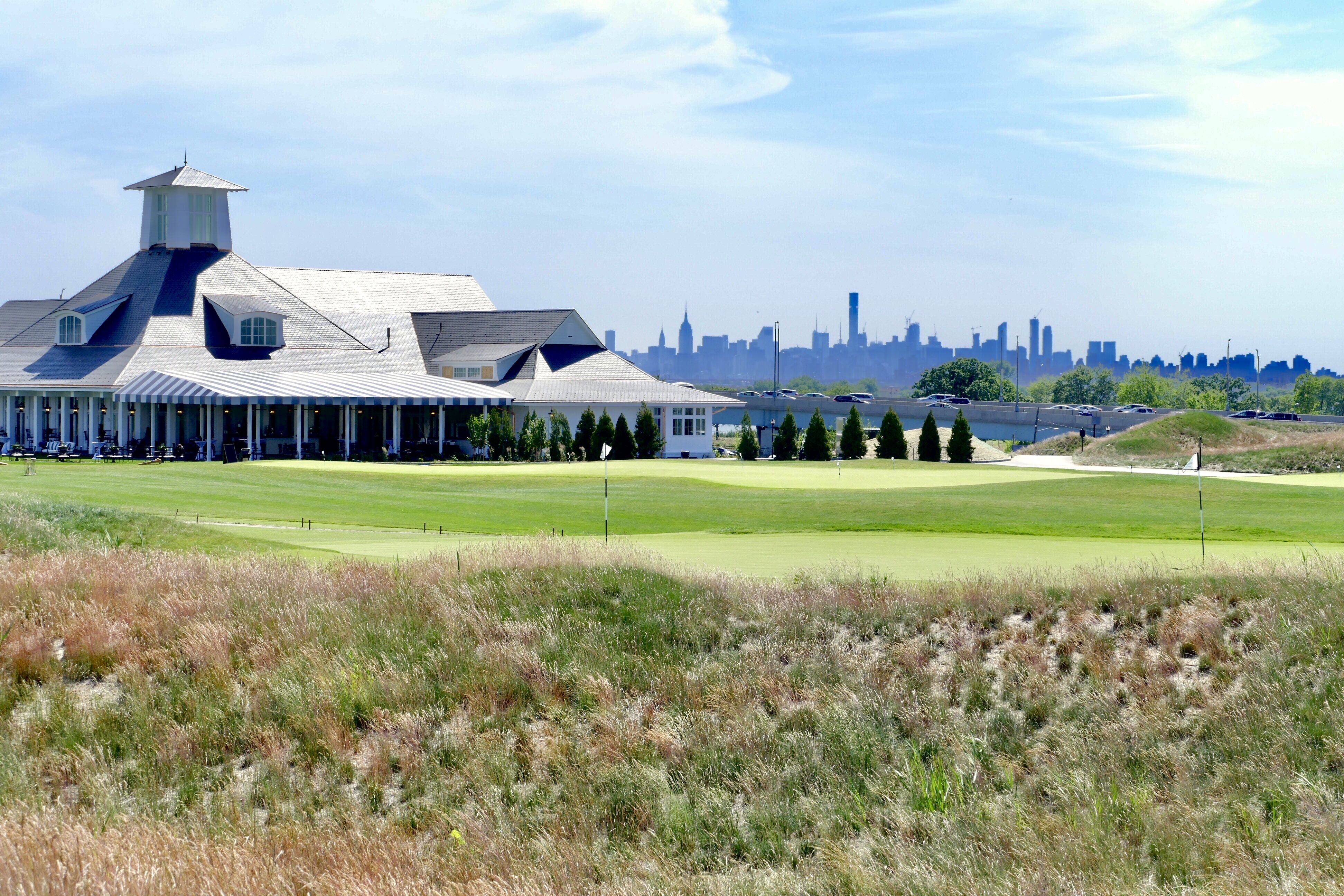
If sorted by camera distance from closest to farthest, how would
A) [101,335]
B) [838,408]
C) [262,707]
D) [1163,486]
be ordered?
1. [262,707]
2. [1163,486]
3. [101,335]
4. [838,408]

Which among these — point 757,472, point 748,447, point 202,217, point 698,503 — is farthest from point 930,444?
point 202,217

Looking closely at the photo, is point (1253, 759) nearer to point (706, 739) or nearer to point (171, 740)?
point (706, 739)

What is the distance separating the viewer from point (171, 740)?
1090cm

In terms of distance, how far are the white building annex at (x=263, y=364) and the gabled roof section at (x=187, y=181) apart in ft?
0.33

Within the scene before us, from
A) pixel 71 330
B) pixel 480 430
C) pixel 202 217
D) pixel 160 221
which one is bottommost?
pixel 480 430

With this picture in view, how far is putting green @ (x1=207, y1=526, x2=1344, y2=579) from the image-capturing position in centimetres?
1622

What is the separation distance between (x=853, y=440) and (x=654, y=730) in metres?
50.9

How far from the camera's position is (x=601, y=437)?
185 ft

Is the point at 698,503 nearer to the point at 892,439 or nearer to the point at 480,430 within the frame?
the point at 480,430

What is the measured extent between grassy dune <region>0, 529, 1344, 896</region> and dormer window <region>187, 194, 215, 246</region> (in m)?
54.2

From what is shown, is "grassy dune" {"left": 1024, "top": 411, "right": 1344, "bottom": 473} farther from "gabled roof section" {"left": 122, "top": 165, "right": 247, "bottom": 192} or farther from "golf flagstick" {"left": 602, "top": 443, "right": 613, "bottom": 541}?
"gabled roof section" {"left": 122, "top": 165, "right": 247, "bottom": 192}

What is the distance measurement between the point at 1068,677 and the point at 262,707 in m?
7.61

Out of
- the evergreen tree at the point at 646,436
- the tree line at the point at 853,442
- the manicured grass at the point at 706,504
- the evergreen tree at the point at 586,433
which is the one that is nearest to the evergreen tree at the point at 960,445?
the tree line at the point at 853,442

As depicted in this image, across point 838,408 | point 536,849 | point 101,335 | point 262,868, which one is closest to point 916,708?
point 536,849
